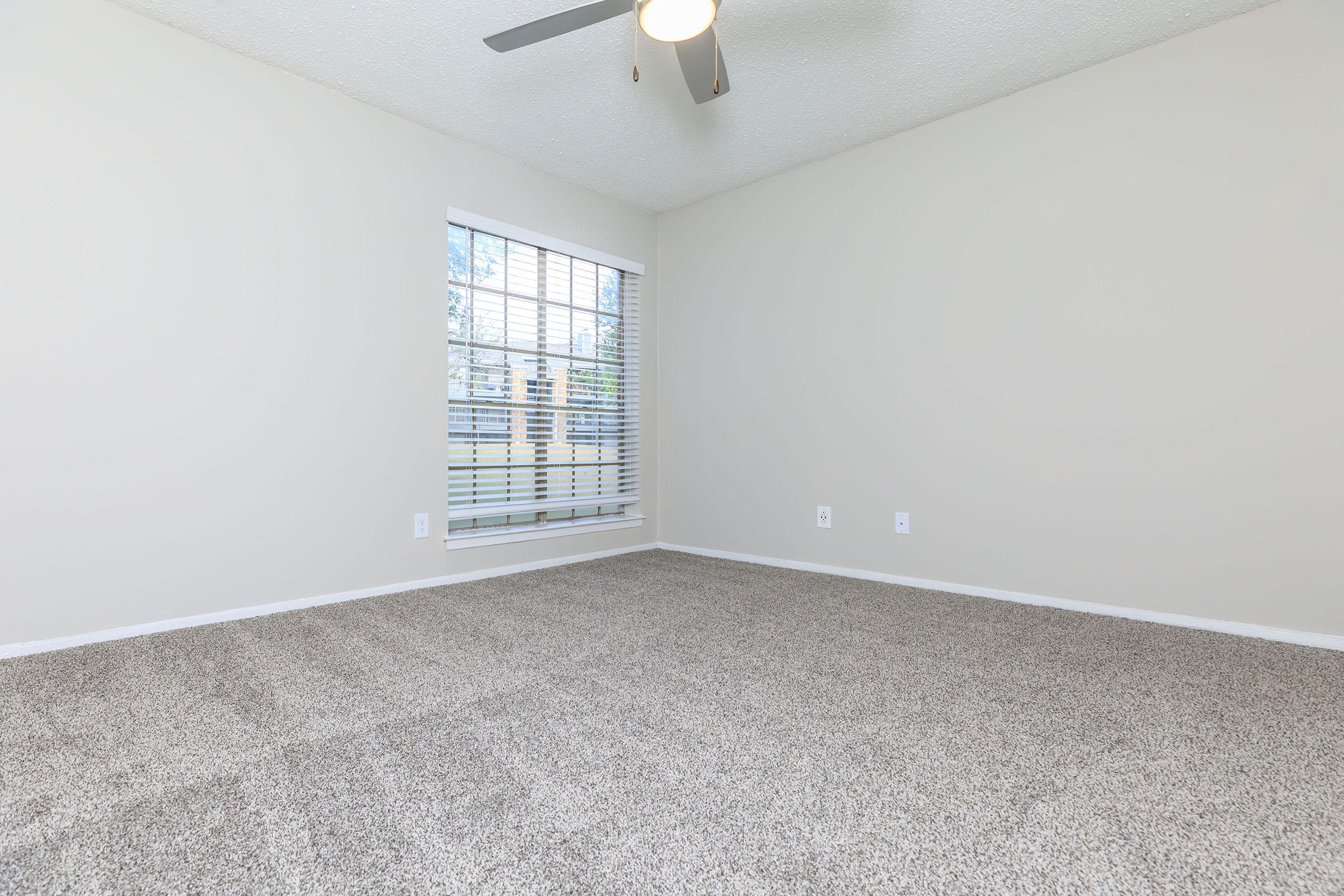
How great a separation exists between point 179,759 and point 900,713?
1624 mm

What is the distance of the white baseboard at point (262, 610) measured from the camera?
6.72 ft

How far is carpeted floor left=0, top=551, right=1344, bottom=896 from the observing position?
38.2 inches

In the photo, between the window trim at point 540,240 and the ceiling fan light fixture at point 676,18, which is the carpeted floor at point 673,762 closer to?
the ceiling fan light fixture at point 676,18

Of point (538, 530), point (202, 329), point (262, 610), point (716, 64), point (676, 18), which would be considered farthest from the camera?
point (538, 530)

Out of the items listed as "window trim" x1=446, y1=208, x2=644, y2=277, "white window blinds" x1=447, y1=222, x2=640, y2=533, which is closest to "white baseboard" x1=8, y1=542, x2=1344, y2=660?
"white window blinds" x1=447, y1=222, x2=640, y2=533

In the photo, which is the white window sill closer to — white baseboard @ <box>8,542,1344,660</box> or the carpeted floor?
white baseboard @ <box>8,542,1344,660</box>

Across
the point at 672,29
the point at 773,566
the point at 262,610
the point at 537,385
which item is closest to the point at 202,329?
the point at 262,610

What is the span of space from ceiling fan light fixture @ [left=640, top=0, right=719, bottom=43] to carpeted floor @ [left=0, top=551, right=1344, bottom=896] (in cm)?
185

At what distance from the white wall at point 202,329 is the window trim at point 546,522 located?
0.32ft

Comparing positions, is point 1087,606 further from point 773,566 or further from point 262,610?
point 262,610

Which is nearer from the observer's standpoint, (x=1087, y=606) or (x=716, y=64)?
(x=716, y=64)

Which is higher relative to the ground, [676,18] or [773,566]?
[676,18]

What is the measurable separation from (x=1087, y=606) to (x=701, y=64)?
8.36ft

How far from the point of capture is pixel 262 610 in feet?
8.18
